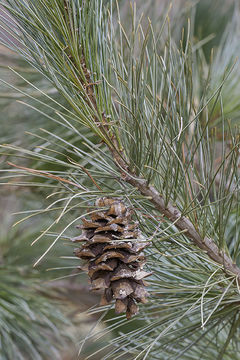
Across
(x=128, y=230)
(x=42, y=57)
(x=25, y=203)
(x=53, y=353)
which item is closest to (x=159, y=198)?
(x=128, y=230)

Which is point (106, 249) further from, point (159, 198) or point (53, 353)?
point (53, 353)

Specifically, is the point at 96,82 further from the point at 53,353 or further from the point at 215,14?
the point at 215,14

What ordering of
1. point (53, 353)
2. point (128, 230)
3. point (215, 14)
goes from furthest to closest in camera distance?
point (215, 14) < point (53, 353) < point (128, 230)

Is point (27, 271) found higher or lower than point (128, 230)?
lower

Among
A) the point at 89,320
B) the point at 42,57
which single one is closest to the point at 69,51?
the point at 42,57

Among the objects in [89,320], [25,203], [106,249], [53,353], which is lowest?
[89,320]

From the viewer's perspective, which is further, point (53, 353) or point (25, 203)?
point (25, 203)

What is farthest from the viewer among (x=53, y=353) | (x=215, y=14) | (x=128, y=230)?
(x=215, y=14)
